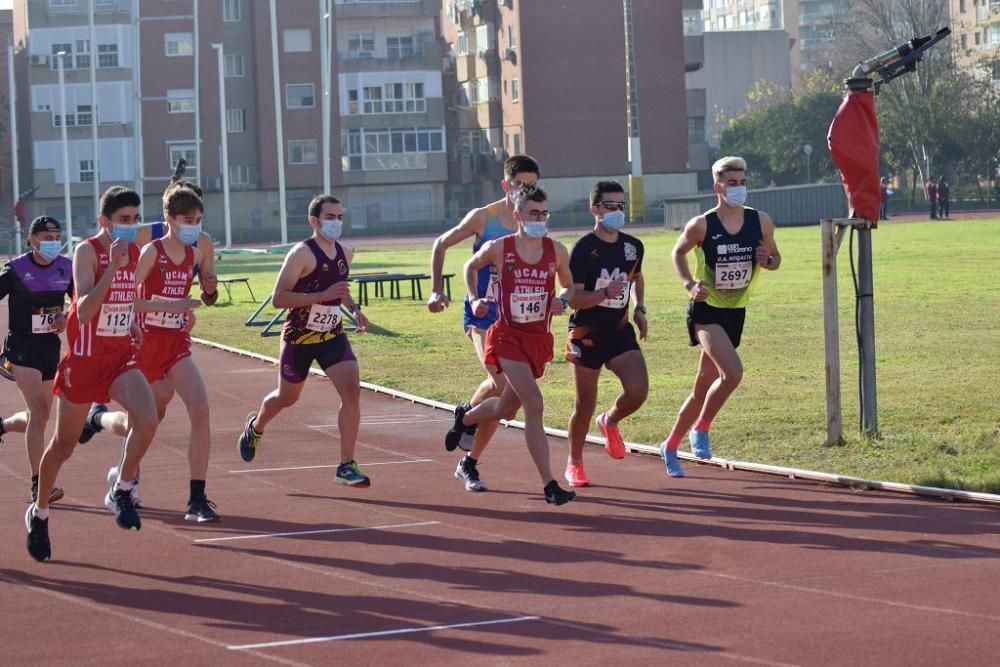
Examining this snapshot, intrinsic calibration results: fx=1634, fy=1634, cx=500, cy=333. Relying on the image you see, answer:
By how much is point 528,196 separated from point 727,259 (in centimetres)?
181

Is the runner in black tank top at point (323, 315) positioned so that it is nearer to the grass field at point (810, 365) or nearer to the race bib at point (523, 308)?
the race bib at point (523, 308)

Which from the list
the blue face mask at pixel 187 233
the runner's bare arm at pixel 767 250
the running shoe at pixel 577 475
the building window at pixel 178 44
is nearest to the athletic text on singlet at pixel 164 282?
the blue face mask at pixel 187 233

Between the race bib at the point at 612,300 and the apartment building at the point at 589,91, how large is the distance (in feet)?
263

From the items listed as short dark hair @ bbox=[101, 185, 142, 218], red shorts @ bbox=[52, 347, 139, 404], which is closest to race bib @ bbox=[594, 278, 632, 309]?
short dark hair @ bbox=[101, 185, 142, 218]

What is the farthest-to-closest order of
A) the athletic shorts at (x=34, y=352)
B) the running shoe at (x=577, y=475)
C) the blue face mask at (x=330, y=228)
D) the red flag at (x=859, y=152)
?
the red flag at (x=859, y=152)
the running shoe at (x=577, y=475)
the blue face mask at (x=330, y=228)
the athletic shorts at (x=34, y=352)

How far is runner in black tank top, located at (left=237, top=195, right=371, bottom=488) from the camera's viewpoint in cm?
1096

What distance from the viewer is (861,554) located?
28.5 feet

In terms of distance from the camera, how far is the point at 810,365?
18.9 meters

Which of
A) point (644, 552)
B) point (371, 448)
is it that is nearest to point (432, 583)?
point (644, 552)

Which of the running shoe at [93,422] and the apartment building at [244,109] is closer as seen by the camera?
the running shoe at [93,422]

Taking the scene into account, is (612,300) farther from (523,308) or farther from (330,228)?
(330,228)

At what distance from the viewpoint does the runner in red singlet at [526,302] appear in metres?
10.5

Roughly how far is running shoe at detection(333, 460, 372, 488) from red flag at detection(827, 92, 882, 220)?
14.5 ft

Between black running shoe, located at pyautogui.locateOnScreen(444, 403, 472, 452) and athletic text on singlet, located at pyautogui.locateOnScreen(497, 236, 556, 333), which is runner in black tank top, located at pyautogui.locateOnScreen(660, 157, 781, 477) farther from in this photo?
black running shoe, located at pyautogui.locateOnScreen(444, 403, 472, 452)
